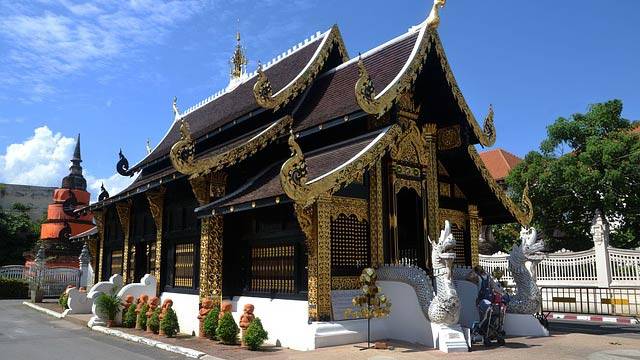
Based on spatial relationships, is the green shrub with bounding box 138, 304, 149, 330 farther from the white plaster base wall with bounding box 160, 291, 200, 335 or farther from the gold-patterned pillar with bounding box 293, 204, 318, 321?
the gold-patterned pillar with bounding box 293, 204, 318, 321

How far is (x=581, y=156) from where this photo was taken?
2564cm

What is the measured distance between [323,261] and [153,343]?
413 cm

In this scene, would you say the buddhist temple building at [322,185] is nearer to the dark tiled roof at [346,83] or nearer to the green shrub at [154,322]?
the dark tiled roof at [346,83]

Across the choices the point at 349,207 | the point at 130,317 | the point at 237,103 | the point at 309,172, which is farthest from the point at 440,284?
the point at 237,103

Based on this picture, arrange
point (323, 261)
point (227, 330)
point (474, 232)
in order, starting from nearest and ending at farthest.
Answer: point (323, 261) < point (227, 330) < point (474, 232)

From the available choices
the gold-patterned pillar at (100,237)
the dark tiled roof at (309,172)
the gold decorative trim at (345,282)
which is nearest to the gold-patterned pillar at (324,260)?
the gold decorative trim at (345,282)

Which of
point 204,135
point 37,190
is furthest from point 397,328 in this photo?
point 37,190

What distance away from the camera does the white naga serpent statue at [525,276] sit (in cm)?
1130

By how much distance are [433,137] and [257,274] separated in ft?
17.0

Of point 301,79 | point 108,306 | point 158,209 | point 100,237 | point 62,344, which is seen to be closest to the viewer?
point 62,344

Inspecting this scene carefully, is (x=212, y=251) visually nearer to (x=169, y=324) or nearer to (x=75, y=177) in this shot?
(x=169, y=324)

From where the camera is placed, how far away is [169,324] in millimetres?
11953

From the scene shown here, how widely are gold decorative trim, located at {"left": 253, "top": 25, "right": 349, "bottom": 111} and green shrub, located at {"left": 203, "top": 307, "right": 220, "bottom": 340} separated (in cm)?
482

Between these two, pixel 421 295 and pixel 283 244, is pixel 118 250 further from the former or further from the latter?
pixel 421 295
